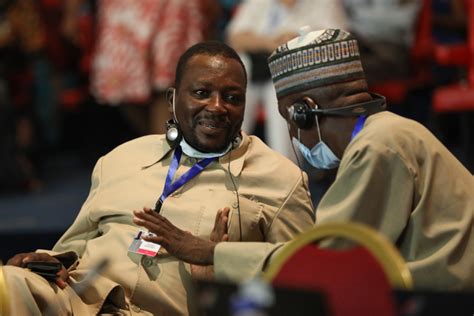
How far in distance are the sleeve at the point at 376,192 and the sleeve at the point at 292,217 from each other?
31.9 inches

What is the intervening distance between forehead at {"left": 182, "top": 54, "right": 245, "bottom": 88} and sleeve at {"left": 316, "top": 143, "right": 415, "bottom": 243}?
104 centimetres

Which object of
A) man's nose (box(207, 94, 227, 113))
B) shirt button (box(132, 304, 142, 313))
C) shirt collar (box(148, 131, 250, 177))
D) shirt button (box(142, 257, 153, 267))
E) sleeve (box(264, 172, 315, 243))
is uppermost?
man's nose (box(207, 94, 227, 113))

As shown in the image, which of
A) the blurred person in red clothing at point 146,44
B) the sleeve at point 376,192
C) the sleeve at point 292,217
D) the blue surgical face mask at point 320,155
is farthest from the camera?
the blurred person in red clothing at point 146,44

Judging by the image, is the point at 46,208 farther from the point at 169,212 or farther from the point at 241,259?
the point at 241,259

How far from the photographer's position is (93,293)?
3832 mm

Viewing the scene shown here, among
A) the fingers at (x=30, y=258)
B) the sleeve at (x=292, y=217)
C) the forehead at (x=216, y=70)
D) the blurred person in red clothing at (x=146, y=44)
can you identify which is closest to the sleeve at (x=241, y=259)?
the sleeve at (x=292, y=217)

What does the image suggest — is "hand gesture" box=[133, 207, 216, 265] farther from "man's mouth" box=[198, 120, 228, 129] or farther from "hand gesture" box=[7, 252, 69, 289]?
"man's mouth" box=[198, 120, 228, 129]

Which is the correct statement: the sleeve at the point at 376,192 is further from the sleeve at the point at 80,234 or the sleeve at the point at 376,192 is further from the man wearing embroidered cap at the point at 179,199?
the sleeve at the point at 80,234

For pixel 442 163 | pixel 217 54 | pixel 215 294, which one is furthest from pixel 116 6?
pixel 215 294

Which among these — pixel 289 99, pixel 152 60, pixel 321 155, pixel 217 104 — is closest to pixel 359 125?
pixel 321 155

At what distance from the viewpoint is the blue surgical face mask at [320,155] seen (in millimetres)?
3529

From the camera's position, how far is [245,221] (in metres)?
3.94

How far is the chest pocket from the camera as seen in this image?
12.9 feet

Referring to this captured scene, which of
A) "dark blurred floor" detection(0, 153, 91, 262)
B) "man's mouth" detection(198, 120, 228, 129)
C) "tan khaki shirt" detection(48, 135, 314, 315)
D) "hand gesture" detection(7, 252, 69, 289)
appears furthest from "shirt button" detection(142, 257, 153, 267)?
"dark blurred floor" detection(0, 153, 91, 262)
